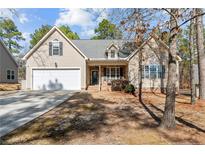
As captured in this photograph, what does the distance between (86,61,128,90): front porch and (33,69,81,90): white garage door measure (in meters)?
1.70

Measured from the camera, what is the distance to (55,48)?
81.3 feet

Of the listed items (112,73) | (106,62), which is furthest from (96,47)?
(112,73)

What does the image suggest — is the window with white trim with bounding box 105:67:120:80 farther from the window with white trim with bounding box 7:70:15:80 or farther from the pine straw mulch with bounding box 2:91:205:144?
the pine straw mulch with bounding box 2:91:205:144

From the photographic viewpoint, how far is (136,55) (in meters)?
23.7

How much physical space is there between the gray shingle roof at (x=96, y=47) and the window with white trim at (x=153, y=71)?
9.73 ft

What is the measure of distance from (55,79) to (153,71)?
9927mm

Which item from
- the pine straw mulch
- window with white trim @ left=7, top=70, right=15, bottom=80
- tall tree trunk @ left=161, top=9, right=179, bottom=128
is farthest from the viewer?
window with white trim @ left=7, top=70, right=15, bottom=80

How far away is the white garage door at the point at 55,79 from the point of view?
25.0 metres

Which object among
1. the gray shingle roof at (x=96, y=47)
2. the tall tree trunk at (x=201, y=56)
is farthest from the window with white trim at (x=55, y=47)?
the tall tree trunk at (x=201, y=56)

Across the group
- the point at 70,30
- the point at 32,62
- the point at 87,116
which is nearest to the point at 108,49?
the point at 32,62

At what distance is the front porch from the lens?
25.9 metres

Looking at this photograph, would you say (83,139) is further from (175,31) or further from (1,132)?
(175,31)

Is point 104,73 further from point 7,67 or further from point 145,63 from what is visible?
point 7,67

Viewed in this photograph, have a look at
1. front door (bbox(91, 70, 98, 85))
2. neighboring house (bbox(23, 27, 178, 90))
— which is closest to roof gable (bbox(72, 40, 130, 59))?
neighboring house (bbox(23, 27, 178, 90))
